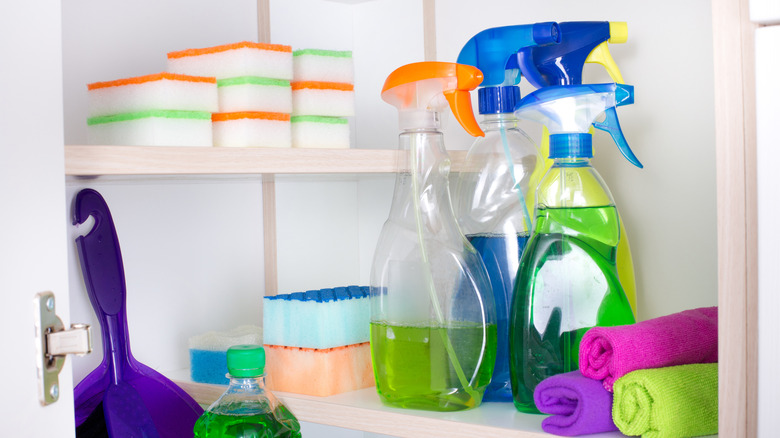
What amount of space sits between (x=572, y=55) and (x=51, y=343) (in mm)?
554

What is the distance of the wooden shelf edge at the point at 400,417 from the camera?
709 millimetres

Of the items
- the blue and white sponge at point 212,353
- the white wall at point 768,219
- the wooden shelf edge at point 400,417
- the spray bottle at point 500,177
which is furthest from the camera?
the blue and white sponge at point 212,353

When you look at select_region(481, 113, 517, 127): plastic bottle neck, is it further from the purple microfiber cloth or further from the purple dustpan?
the purple dustpan

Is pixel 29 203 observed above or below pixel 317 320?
above

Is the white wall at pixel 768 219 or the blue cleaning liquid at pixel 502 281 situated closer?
the white wall at pixel 768 219

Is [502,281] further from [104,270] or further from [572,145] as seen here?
[104,270]

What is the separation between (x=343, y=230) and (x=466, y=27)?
0.35 meters

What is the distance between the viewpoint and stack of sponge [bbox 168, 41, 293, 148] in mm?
806

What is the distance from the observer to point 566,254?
0.71 meters

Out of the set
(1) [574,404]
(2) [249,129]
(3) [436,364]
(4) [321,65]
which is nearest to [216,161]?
(2) [249,129]

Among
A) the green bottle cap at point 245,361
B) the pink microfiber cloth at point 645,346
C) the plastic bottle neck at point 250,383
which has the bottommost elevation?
the plastic bottle neck at point 250,383

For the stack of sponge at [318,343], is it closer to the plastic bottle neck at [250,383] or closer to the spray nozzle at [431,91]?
the plastic bottle neck at [250,383]

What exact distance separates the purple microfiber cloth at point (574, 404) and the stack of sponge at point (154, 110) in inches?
15.4

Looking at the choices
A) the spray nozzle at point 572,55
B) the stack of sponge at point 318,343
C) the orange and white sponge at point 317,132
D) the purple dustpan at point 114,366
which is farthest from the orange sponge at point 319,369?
the spray nozzle at point 572,55
